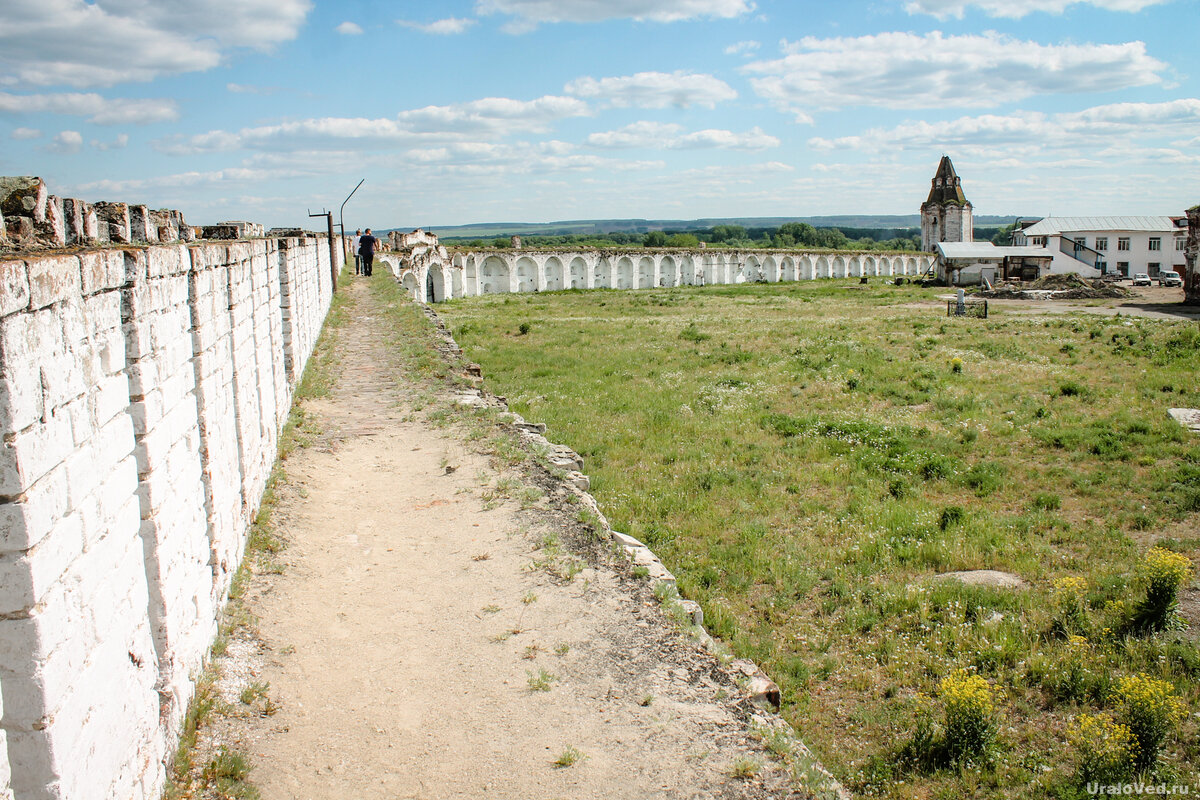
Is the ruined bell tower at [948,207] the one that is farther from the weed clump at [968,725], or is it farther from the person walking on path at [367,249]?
the weed clump at [968,725]

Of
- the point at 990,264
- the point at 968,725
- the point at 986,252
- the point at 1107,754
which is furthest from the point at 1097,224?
the point at 968,725

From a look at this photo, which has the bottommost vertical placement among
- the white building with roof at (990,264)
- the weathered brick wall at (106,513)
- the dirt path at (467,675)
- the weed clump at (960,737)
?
the weed clump at (960,737)

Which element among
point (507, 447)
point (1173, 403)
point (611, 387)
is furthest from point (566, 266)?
point (507, 447)

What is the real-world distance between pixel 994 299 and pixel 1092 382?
844 inches

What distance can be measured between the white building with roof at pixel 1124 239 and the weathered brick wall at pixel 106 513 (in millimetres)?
60540

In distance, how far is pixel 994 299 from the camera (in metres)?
32.5

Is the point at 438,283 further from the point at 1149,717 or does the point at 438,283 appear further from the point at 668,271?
the point at 1149,717

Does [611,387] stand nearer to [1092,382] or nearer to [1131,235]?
[1092,382]

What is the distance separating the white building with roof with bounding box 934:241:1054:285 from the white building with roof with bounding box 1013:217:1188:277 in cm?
1532

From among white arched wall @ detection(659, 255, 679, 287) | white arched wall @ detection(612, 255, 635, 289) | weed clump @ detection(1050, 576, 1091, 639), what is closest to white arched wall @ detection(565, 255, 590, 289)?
white arched wall @ detection(612, 255, 635, 289)

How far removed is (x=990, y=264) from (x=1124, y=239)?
24.3 m

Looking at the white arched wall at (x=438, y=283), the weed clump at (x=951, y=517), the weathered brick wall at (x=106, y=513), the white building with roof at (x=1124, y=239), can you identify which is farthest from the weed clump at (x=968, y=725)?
the white building with roof at (x=1124, y=239)

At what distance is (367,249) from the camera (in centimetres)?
2348

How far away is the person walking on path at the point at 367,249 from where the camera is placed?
22922 millimetres
